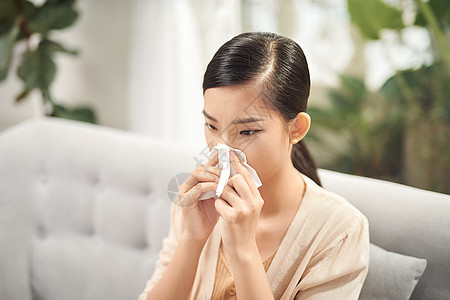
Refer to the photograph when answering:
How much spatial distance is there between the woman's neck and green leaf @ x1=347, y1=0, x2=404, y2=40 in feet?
5.06

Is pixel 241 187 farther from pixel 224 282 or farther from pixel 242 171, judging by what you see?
pixel 224 282

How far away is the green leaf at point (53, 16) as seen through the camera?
2336 mm

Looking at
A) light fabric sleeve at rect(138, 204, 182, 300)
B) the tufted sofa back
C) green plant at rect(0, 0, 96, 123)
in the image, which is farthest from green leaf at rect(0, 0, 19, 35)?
light fabric sleeve at rect(138, 204, 182, 300)

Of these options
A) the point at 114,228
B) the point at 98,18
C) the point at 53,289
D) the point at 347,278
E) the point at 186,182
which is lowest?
the point at 53,289

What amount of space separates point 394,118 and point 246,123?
2.34m

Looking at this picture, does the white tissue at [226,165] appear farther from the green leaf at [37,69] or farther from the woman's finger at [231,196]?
the green leaf at [37,69]

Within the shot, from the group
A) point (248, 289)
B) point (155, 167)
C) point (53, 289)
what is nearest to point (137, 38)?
point (155, 167)

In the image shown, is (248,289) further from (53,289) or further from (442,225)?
(53,289)

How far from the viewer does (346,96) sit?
10.5 ft

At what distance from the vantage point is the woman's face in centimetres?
91

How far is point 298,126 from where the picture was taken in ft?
3.23

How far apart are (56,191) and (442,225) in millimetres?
1343

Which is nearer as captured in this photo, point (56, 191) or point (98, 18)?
point (56, 191)

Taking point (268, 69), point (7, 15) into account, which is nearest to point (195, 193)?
point (268, 69)
